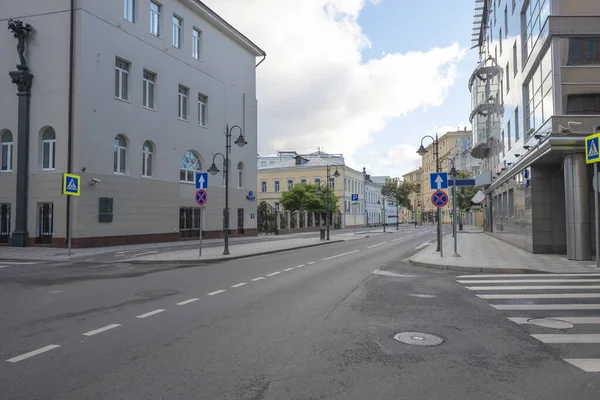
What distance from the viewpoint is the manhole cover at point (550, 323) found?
657 cm

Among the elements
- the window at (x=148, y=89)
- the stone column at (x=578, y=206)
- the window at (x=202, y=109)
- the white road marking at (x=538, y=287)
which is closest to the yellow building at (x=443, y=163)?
the window at (x=202, y=109)

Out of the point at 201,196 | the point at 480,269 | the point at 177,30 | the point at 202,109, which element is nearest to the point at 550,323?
the point at 480,269

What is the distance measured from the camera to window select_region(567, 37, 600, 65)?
1628 cm

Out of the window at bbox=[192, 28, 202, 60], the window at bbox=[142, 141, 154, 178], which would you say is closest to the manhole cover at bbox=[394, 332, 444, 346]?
the window at bbox=[142, 141, 154, 178]

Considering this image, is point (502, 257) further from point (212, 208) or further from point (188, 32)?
point (188, 32)

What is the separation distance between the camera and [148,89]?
28.9 metres

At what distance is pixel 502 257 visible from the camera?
56.6 ft

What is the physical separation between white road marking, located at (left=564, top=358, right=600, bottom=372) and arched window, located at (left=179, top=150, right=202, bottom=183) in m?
29.0

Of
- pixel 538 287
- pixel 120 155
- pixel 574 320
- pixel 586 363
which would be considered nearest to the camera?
pixel 586 363

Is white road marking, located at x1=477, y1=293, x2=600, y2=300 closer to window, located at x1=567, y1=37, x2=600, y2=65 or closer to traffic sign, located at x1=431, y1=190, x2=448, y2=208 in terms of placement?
traffic sign, located at x1=431, y1=190, x2=448, y2=208

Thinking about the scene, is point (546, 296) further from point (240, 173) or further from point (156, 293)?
point (240, 173)

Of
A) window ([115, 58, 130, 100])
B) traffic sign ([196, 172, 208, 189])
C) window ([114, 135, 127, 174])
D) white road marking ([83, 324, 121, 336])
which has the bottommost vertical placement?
white road marking ([83, 324, 121, 336])

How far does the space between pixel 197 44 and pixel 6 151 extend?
51.6 feet

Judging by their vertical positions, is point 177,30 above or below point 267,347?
above
